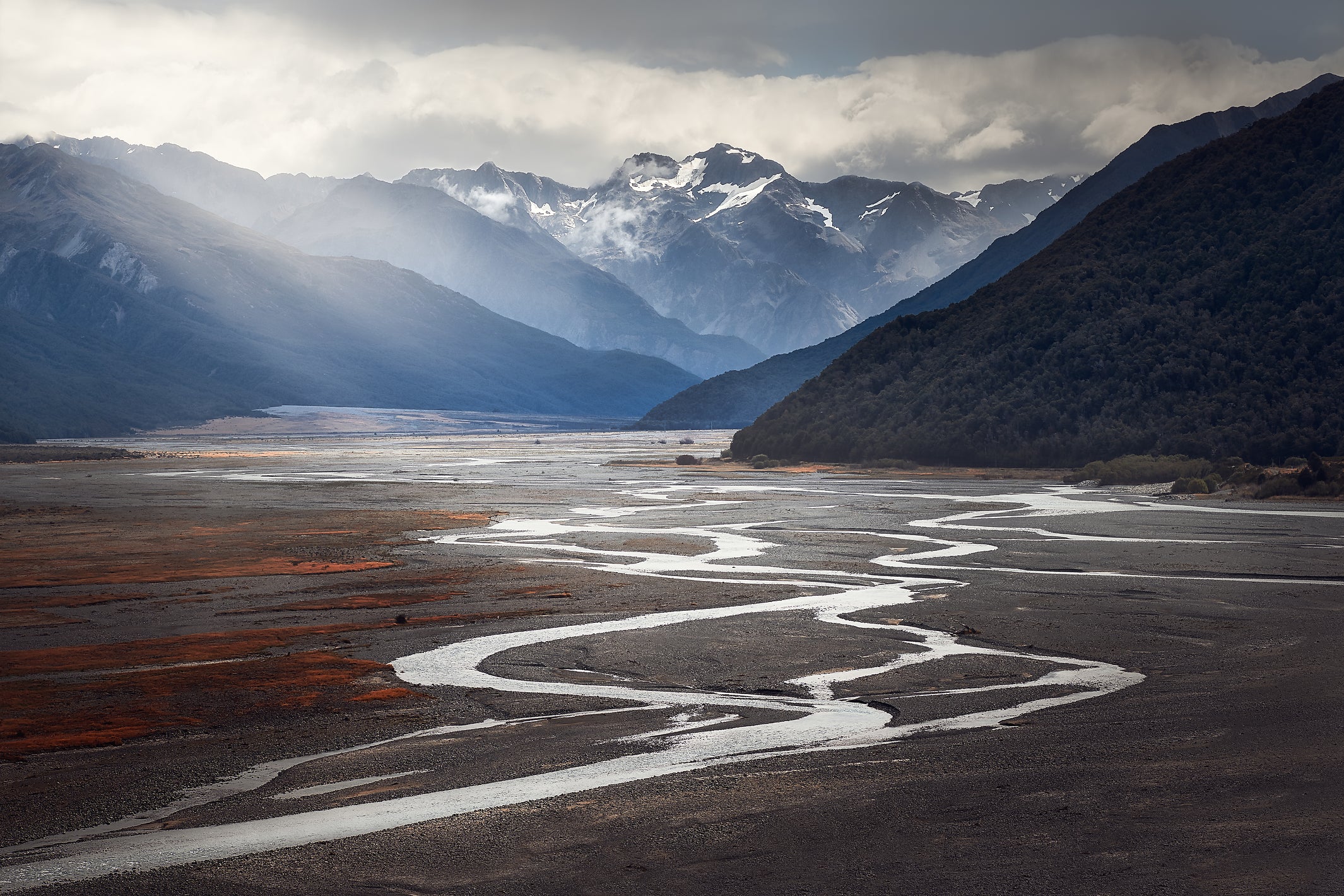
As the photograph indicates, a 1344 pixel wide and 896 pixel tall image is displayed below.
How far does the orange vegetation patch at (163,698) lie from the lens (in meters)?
18.2

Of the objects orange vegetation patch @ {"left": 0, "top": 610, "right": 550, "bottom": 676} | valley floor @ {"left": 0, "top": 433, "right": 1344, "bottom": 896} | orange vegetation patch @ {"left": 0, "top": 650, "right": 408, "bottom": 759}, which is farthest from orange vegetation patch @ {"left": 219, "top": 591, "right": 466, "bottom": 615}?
orange vegetation patch @ {"left": 0, "top": 650, "right": 408, "bottom": 759}

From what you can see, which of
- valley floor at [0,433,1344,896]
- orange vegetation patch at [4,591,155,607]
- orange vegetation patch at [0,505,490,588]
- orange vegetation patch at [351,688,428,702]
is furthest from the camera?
orange vegetation patch at [0,505,490,588]

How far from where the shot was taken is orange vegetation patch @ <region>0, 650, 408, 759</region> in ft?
59.6

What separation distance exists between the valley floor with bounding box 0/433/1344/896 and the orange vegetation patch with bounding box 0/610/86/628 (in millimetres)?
306

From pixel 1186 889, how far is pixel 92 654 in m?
20.6

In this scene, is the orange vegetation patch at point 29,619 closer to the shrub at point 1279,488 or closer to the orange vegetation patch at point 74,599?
the orange vegetation patch at point 74,599

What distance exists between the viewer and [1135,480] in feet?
301

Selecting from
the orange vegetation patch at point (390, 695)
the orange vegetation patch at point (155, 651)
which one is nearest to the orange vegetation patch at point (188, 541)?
the orange vegetation patch at point (155, 651)

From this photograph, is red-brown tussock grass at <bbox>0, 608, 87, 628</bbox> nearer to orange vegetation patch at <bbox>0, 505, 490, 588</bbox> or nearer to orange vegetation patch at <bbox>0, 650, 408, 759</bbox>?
orange vegetation patch at <bbox>0, 505, 490, 588</bbox>

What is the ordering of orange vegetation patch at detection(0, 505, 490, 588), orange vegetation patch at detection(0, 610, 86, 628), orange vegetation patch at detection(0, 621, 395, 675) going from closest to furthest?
orange vegetation patch at detection(0, 621, 395, 675)
orange vegetation patch at detection(0, 610, 86, 628)
orange vegetation patch at detection(0, 505, 490, 588)

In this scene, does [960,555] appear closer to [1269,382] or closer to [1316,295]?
[1269,382]

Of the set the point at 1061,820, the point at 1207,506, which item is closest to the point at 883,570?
the point at 1061,820

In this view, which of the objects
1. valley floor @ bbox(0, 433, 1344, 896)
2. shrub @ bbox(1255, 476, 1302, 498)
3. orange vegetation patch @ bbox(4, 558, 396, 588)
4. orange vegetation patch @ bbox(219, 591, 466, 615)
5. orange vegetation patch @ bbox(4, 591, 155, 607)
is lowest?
valley floor @ bbox(0, 433, 1344, 896)

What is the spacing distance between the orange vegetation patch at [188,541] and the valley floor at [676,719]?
15.4 inches
